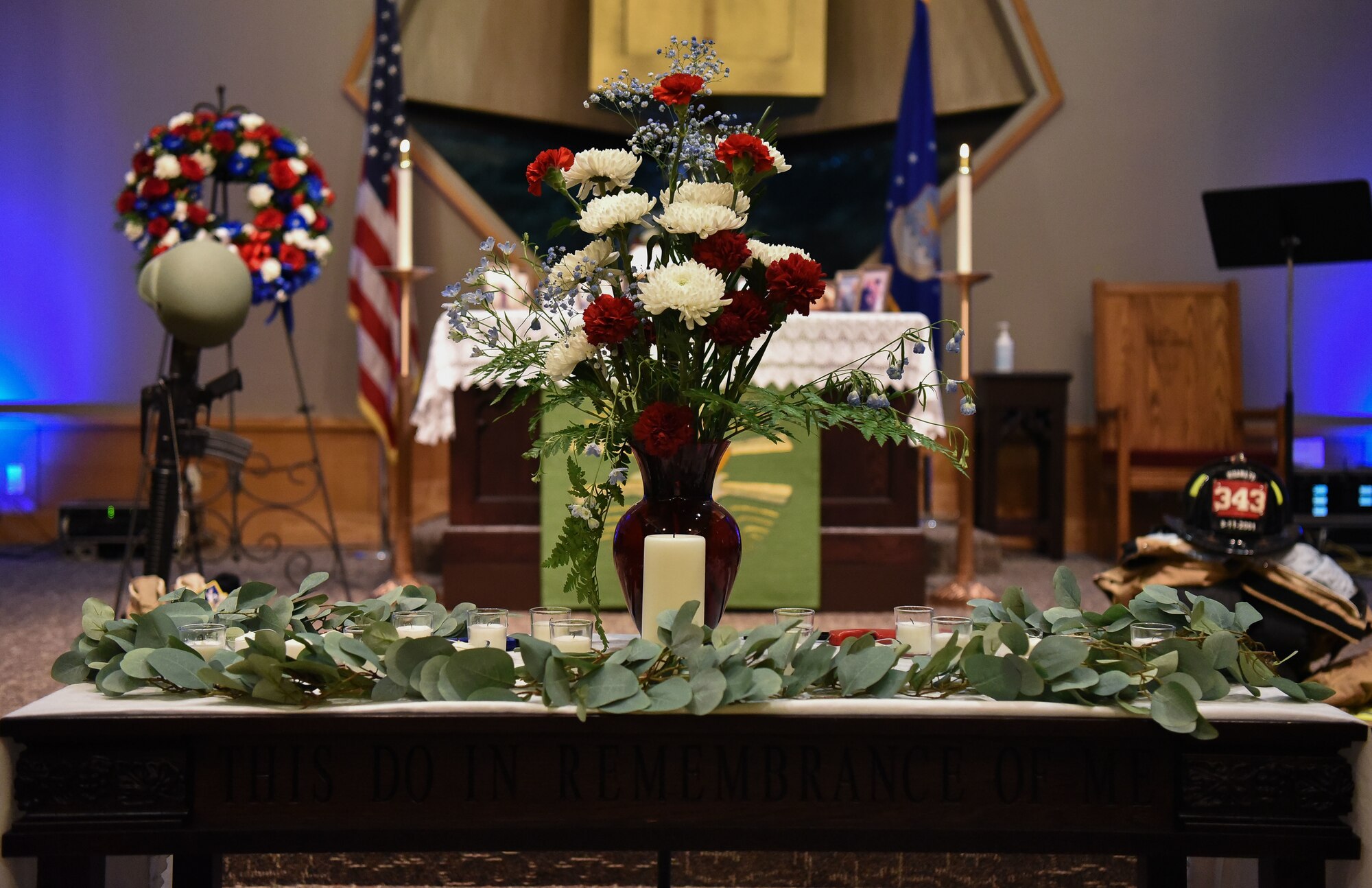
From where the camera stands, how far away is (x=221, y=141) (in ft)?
12.3

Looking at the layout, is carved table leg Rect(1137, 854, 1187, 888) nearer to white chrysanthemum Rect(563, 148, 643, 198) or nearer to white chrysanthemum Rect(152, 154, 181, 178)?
white chrysanthemum Rect(563, 148, 643, 198)

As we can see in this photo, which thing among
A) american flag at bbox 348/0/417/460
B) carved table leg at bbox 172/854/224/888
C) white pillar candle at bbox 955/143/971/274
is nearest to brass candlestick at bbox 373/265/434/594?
american flag at bbox 348/0/417/460

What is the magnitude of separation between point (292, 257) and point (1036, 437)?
3426mm

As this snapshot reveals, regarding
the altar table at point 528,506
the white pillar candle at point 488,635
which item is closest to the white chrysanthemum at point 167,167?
the altar table at point 528,506

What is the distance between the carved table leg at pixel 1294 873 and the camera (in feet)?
3.29

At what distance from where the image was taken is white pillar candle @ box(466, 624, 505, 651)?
1218mm

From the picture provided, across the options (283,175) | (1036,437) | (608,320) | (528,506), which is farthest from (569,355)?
(1036,437)

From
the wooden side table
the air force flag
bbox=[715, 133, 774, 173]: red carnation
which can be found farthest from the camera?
the wooden side table

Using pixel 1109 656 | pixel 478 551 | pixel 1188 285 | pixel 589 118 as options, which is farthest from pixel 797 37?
pixel 1109 656

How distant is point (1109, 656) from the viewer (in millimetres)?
1078

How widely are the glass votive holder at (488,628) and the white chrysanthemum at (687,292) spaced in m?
0.35

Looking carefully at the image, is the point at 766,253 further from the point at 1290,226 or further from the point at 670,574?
the point at 1290,226

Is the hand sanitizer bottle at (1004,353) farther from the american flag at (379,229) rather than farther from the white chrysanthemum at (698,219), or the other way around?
the white chrysanthemum at (698,219)

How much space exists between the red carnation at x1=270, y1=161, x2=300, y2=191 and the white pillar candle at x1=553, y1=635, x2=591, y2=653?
3.09m
